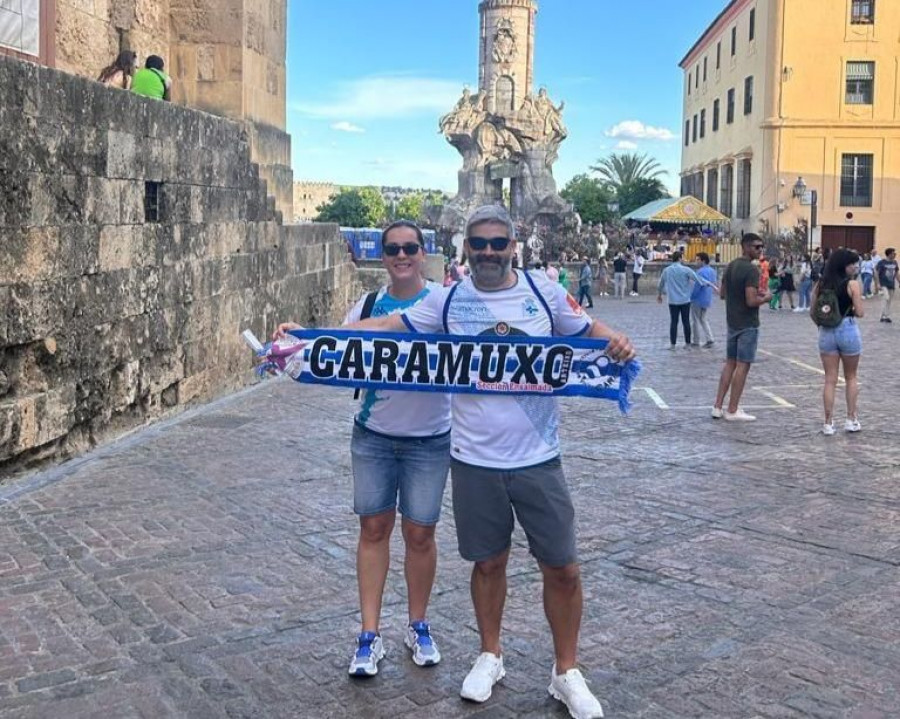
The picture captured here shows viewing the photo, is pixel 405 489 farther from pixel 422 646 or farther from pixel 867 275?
pixel 867 275

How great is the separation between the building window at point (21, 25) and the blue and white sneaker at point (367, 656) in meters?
6.58

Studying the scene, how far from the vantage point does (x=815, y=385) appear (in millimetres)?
12297

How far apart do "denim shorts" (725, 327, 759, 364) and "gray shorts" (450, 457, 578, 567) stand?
6.33 meters

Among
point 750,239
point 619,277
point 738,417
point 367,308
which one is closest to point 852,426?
point 738,417

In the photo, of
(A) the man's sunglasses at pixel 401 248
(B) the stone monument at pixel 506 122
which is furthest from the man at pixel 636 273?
(A) the man's sunglasses at pixel 401 248

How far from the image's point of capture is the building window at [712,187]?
5049cm

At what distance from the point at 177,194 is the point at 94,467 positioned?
3.03 metres

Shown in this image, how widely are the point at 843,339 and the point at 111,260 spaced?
622 cm

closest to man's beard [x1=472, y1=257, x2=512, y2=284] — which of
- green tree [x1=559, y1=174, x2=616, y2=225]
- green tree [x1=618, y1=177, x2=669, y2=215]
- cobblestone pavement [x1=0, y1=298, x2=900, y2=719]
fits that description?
cobblestone pavement [x1=0, y1=298, x2=900, y2=719]

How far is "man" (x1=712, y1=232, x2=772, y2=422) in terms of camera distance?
9.77 meters

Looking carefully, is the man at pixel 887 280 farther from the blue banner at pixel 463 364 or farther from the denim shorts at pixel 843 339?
the blue banner at pixel 463 364

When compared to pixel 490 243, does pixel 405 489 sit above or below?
below

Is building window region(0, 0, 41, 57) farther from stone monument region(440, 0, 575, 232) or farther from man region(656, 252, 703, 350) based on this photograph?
stone monument region(440, 0, 575, 232)

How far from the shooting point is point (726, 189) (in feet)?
157
